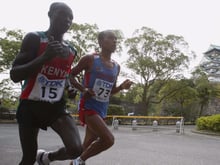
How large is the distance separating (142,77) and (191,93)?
5.71 m

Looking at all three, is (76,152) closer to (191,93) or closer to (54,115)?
(54,115)

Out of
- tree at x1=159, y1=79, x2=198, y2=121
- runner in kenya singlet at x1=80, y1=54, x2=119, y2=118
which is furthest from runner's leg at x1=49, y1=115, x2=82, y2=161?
tree at x1=159, y1=79, x2=198, y2=121

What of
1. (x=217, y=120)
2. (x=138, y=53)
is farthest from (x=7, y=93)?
(x=217, y=120)

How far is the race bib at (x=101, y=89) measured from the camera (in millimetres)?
3826

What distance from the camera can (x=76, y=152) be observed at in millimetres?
2670

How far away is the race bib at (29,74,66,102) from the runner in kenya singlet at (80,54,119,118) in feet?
3.53

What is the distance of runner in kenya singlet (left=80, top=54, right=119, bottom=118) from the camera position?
12.6ft

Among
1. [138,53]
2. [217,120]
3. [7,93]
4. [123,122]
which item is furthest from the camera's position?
[138,53]

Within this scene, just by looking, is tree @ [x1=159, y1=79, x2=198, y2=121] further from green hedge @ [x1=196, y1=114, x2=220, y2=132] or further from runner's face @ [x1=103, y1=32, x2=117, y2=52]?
runner's face @ [x1=103, y1=32, x2=117, y2=52]

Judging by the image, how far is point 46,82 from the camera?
2.71 meters

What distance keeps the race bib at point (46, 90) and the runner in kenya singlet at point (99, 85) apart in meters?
1.08

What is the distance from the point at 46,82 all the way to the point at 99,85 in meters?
1.21

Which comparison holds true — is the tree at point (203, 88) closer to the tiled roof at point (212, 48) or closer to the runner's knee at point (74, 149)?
the tiled roof at point (212, 48)

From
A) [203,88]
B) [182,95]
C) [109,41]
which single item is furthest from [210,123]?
[203,88]
